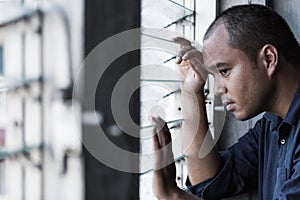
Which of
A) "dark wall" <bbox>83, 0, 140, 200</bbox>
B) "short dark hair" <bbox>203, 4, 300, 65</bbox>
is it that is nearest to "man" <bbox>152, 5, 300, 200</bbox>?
"short dark hair" <bbox>203, 4, 300, 65</bbox>

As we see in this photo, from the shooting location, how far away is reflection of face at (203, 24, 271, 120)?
2.90ft

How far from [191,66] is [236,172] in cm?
30

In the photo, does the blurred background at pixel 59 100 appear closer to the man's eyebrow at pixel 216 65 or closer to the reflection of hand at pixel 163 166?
the reflection of hand at pixel 163 166

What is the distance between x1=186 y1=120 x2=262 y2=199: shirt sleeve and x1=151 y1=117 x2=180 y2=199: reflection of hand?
24cm

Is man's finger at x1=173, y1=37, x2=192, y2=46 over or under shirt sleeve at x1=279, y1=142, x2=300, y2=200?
over

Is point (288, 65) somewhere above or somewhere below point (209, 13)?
below

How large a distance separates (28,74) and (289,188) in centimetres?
59

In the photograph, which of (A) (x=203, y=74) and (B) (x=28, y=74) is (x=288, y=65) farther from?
(B) (x=28, y=74)

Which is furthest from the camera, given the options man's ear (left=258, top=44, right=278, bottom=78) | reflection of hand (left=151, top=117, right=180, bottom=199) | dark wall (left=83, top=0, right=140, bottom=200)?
man's ear (left=258, top=44, right=278, bottom=78)

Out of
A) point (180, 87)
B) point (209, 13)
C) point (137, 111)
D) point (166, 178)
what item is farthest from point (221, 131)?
point (137, 111)

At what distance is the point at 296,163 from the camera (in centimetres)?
84

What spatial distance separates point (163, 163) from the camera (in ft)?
2.35

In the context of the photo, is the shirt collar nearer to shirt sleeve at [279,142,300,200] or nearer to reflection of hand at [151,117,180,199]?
shirt sleeve at [279,142,300,200]

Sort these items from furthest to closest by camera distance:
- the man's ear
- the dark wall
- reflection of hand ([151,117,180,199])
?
the man's ear
reflection of hand ([151,117,180,199])
the dark wall
